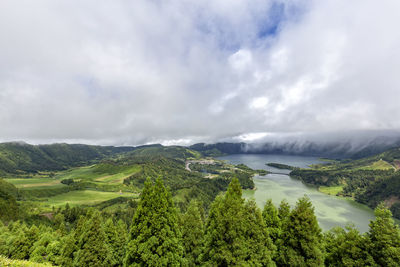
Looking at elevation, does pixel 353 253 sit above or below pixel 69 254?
above

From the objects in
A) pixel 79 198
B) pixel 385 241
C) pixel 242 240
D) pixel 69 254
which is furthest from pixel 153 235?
pixel 79 198

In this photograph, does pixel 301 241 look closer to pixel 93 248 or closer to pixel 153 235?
pixel 153 235

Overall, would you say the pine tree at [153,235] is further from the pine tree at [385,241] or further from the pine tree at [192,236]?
the pine tree at [385,241]

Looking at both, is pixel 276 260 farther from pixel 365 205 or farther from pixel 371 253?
pixel 365 205

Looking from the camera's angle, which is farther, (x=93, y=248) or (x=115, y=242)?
(x=115, y=242)

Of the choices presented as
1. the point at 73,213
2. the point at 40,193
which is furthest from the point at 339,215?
the point at 40,193

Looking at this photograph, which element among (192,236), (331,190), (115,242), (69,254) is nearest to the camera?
(192,236)

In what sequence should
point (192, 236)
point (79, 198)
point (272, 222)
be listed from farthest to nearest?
point (79, 198) → point (192, 236) → point (272, 222)
